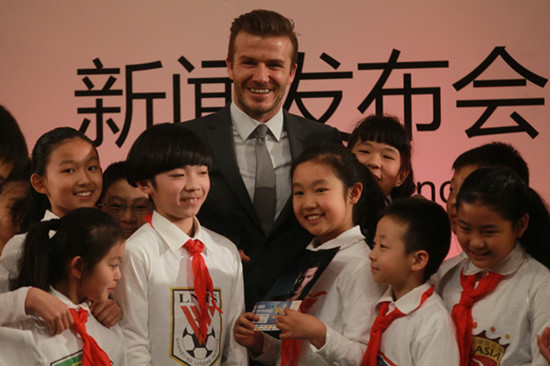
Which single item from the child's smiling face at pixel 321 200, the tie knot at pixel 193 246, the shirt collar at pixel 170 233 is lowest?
the tie knot at pixel 193 246

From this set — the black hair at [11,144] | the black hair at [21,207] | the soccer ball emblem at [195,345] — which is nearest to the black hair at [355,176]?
the soccer ball emblem at [195,345]

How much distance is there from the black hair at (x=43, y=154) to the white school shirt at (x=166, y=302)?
1.95 ft

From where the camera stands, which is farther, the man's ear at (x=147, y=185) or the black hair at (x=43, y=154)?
the black hair at (x=43, y=154)

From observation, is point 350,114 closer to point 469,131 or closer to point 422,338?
point 469,131

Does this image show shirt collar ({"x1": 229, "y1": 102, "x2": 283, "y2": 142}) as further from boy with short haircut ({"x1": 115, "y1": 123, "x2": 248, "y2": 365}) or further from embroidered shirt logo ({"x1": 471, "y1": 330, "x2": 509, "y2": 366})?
embroidered shirt logo ({"x1": 471, "y1": 330, "x2": 509, "y2": 366})

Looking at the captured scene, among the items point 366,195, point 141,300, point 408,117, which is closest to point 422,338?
point 366,195

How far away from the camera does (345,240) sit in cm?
260

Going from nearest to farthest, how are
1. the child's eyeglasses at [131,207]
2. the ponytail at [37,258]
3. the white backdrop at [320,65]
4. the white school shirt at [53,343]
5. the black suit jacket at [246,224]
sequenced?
the white school shirt at [53,343] → the ponytail at [37,258] → the black suit jacket at [246,224] → the child's eyeglasses at [131,207] → the white backdrop at [320,65]

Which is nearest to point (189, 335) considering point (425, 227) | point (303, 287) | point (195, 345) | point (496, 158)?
point (195, 345)

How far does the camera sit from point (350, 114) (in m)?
4.13

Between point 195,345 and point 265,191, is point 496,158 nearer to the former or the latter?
point 265,191

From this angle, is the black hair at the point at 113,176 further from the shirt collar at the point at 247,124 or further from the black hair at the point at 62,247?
the black hair at the point at 62,247

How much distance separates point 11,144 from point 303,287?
1.62 meters

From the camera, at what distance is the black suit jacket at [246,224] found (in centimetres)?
284
